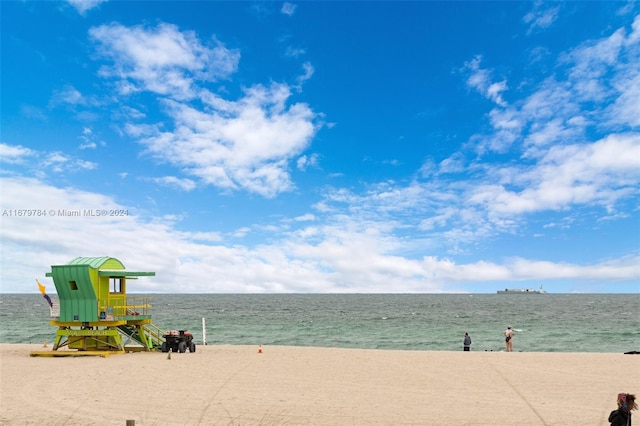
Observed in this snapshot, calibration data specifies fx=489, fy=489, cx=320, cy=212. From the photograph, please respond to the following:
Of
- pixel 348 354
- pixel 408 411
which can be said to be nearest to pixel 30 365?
pixel 348 354

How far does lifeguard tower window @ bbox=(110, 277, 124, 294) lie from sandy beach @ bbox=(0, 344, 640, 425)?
13.7 ft

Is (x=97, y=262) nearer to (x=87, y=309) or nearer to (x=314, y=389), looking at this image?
(x=87, y=309)

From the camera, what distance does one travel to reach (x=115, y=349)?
89.5 feet

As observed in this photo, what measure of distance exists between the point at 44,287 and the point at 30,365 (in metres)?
6.17

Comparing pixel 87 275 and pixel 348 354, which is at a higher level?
pixel 87 275

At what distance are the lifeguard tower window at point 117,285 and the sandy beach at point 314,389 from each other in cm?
418

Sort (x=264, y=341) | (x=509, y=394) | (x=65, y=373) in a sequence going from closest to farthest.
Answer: (x=509, y=394), (x=65, y=373), (x=264, y=341)

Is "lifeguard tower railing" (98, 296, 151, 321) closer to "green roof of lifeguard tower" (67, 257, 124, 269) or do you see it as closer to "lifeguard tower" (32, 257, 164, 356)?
"lifeguard tower" (32, 257, 164, 356)

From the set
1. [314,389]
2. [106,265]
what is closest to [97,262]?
[106,265]

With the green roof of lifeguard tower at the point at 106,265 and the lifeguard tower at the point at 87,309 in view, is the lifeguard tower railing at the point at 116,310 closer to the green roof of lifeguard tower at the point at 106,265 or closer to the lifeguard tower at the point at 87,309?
the lifeguard tower at the point at 87,309

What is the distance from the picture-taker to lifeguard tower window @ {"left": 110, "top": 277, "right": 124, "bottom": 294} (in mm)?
28484

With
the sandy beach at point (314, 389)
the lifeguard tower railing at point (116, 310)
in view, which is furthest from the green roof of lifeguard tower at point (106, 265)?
the sandy beach at point (314, 389)

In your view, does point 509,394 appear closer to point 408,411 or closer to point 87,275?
point 408,411

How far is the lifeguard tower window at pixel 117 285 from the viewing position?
28484 mm
